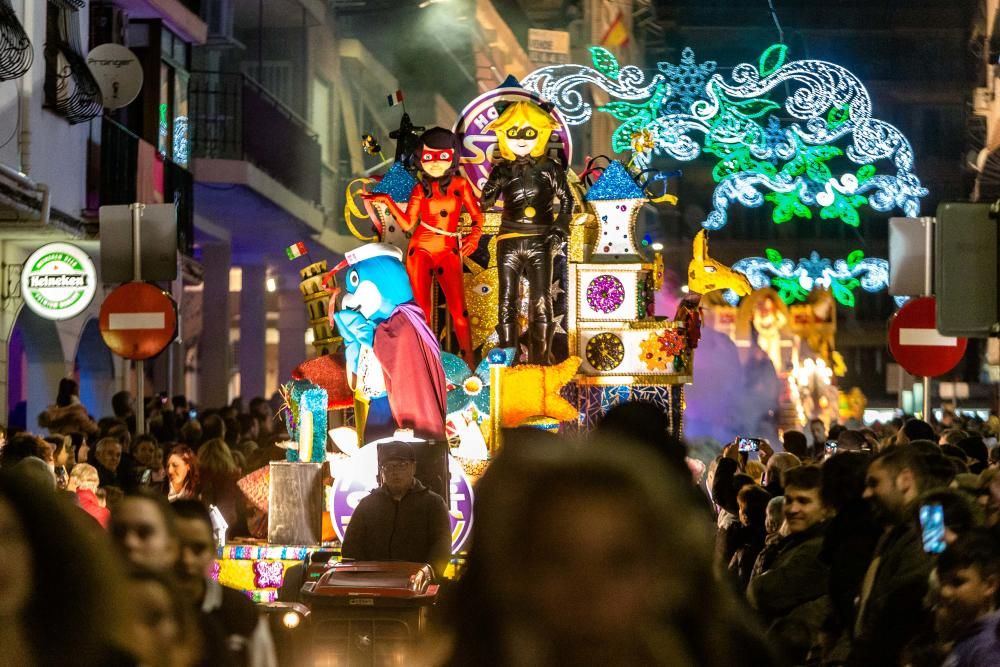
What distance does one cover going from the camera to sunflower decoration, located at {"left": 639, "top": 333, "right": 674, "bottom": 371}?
58.0ft

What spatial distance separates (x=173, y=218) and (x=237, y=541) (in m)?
2.45

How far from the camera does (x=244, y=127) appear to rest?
30641 millimetres

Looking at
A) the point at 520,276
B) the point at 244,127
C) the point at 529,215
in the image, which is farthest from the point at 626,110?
the point at 244,127

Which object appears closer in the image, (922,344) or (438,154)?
(922,344)

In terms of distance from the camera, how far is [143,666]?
13.1 feet

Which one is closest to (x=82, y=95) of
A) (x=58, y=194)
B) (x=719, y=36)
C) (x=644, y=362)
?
(x=58, y=194)

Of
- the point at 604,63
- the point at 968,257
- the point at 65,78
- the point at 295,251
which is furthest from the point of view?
the point at 65,78

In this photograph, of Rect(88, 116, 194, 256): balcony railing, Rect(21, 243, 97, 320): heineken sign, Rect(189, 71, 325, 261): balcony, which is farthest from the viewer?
Rect(189, 71, 325, 261): balcony

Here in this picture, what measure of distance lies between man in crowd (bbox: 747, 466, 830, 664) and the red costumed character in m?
8.58

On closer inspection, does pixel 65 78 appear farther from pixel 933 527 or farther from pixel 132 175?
pixel 933 527

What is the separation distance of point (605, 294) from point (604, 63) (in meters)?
3.03

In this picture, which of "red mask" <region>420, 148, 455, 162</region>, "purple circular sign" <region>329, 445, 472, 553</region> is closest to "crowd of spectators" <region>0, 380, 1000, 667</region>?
"purple circular sign" <region>329, 445, 472, 553</region>

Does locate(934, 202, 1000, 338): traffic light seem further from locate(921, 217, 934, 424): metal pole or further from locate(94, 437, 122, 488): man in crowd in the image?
locate(94, 437, 122, 488): man in crowd

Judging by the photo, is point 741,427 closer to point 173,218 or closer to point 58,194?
point 58,194
